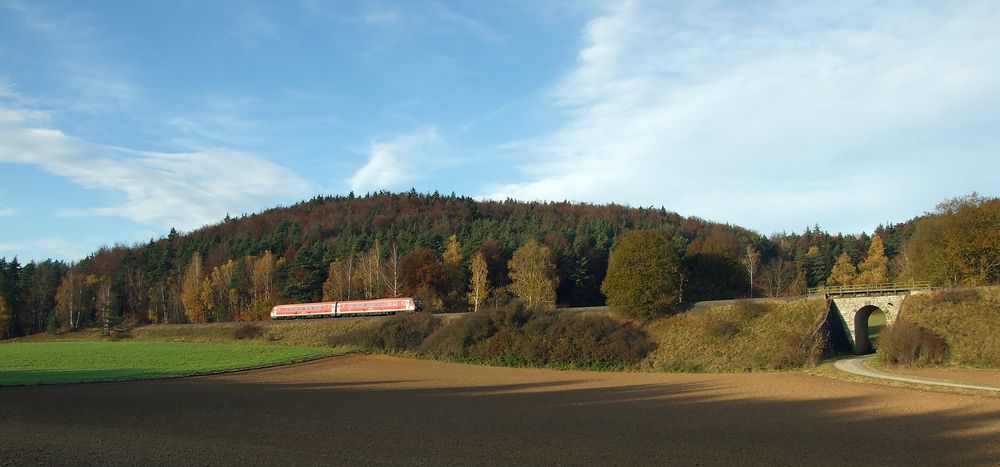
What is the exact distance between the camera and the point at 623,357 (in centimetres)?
4744

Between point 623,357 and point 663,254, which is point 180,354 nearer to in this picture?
point 623,357

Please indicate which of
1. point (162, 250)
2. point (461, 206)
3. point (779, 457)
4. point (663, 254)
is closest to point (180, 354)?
point (663, 254)

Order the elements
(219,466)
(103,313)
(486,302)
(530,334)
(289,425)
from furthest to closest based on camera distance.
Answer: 1. (103,313)
2. (486,302)
3. (530,334)
4. (289,425)
5. (219,466)

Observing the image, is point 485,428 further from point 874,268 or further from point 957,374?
point 874,268

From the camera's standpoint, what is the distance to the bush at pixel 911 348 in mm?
38312

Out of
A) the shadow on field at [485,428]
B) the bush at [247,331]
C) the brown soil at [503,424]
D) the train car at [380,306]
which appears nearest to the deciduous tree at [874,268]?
the brown soil at [503,424]

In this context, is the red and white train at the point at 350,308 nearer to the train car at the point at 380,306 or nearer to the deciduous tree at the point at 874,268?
the train car at the point at 380,306

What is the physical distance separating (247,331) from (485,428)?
57.2m

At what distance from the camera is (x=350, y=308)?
234 feet

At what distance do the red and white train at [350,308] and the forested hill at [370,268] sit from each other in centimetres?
831

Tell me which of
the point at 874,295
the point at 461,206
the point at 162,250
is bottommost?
the point at 874,295

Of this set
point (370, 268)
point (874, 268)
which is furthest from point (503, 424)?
point (874, 268)

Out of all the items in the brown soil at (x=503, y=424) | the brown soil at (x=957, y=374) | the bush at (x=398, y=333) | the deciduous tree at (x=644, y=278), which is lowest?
the brown soil at (x=957, y=374)

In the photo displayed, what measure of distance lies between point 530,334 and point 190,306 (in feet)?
218
